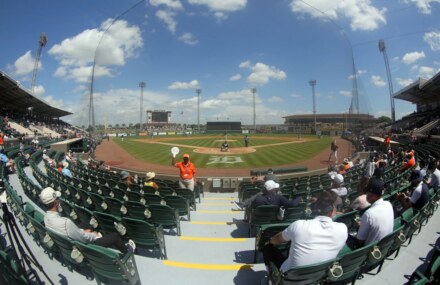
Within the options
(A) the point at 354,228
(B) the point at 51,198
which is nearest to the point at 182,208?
(B) the point at 51,198

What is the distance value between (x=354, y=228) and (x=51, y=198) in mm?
5726

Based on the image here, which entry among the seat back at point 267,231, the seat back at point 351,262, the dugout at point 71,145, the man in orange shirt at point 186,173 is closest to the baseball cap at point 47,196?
the seat back at point 267,231

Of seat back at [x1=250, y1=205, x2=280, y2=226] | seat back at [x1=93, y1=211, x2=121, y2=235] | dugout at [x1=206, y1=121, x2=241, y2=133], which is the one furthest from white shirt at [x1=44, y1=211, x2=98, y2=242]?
dugout at [x1=206, y1=121, x2=241, y2=133]

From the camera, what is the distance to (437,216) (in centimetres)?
618

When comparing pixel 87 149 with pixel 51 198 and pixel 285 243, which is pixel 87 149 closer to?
pixel 51 198

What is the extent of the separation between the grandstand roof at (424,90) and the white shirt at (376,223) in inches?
1473

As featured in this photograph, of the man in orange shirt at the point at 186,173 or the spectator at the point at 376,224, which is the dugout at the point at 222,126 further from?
the spectator at the point at 376,224

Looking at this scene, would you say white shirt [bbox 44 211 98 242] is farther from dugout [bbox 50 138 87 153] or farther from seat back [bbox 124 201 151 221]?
dugout [bbox 50 138 87 153]

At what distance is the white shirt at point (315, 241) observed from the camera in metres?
3.03

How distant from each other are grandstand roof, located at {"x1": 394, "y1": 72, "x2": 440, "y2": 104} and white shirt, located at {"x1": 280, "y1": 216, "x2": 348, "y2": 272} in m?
38.6

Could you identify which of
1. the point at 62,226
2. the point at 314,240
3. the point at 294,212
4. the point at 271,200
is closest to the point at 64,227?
the point at 62,226

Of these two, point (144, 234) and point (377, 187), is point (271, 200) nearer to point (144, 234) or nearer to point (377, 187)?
point (377, 187)

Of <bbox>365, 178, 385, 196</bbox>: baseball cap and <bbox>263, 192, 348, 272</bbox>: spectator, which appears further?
<bbox>365, 178, 385, 196</bbox>: baseball cap

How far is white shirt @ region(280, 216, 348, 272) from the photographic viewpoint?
3.03 metres
